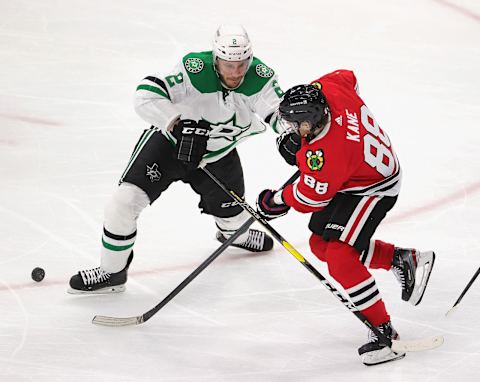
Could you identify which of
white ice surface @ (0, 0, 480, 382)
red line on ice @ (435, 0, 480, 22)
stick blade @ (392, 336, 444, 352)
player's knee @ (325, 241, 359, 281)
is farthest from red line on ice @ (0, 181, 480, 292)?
red line on ice @ (435, 0, 480, 22)

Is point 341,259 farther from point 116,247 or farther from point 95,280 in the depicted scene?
point 95,280

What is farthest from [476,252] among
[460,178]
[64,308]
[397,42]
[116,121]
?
[397,42]

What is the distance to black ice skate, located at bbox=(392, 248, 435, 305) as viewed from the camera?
3.27 m

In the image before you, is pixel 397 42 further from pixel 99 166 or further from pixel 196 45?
pixel 99 166

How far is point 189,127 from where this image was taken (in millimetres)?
3188

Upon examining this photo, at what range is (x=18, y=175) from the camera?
430cm

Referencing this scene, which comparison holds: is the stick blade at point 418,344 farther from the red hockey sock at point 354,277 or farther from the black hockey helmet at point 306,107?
the black hockey helmet at point 306,107

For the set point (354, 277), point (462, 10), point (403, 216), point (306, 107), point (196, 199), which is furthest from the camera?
point (462, 10)

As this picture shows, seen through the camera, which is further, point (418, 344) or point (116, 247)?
point (116, 247)

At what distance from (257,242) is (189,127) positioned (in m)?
0.82

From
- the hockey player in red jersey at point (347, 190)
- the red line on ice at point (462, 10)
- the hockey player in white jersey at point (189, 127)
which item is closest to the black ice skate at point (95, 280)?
the hockey player in white jersey at point (189, 127)

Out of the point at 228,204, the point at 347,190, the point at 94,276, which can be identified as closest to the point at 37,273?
the point at 94,276

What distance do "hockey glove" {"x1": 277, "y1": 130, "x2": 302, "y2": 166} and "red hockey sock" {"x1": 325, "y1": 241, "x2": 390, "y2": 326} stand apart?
36cm

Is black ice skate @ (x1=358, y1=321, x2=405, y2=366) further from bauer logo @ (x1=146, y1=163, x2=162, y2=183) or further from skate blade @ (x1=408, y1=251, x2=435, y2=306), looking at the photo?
bauer logo @ (x1=146, y1=163, x2=162, y2=183)
